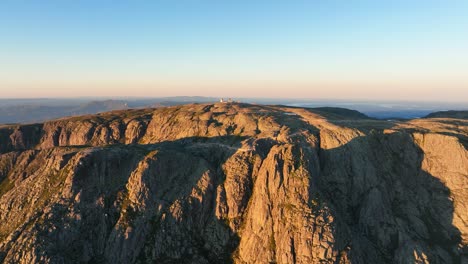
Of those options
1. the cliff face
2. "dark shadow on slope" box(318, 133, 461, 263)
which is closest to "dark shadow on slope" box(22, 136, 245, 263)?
the cliff face

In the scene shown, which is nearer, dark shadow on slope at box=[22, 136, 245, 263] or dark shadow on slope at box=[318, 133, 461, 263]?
dark shadow on slope at box=[22, 136, 245, 263]

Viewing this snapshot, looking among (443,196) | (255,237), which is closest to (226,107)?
(255,237)

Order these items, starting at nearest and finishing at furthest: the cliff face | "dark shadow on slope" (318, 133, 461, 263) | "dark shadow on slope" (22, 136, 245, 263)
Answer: the cliff face, "dark shadow on slope" (22, 136, 245, 263), "dark shadow on slope" (318, 133, 461, 263)

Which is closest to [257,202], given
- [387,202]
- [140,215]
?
[140,215]

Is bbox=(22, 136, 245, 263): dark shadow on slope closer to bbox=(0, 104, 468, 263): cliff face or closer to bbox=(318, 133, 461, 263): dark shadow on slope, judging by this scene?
bbox=(0, 104, 468, 263): cliff face

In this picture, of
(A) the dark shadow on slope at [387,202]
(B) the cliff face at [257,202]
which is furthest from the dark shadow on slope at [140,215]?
(A) the dark shadow on slope at [387,202]

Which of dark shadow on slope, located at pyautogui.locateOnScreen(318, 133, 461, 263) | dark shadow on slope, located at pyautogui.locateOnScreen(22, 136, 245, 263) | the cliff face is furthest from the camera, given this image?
dark shadow on slope, located at pyautogui.locateOnScreen(318, 133, 461, 263)

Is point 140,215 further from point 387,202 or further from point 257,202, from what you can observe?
point 387,202
